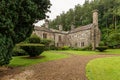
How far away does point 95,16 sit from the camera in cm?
3822

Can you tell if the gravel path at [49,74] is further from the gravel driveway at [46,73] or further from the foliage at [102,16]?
the foliage at [102,16]

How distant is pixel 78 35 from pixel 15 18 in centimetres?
3336

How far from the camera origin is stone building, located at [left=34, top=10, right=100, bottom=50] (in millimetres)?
37875

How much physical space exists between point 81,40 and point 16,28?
1237 inches

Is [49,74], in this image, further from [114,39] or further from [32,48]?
[114,39]

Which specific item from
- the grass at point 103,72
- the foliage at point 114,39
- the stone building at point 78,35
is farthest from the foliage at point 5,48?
the foliage at point 114,39

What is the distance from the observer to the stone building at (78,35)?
37875 millimetres

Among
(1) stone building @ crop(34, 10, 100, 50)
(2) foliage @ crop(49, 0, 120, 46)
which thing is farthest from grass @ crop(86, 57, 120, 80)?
(2) foliage @ crop(49, 0, 120, 46)

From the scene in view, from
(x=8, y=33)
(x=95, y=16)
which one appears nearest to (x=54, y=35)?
(x=95, y=16)

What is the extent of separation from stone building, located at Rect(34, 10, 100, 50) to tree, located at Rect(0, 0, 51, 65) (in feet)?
82.0

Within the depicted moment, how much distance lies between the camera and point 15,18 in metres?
10.2

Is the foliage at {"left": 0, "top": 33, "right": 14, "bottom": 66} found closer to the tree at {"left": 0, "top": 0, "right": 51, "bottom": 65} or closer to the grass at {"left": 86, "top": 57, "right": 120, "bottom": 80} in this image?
the tree at {"left": 0, "top": 0, "right": 51, "bottom": 65}

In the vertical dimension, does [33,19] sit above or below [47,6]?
below

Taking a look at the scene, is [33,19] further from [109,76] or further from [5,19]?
[109,76]
